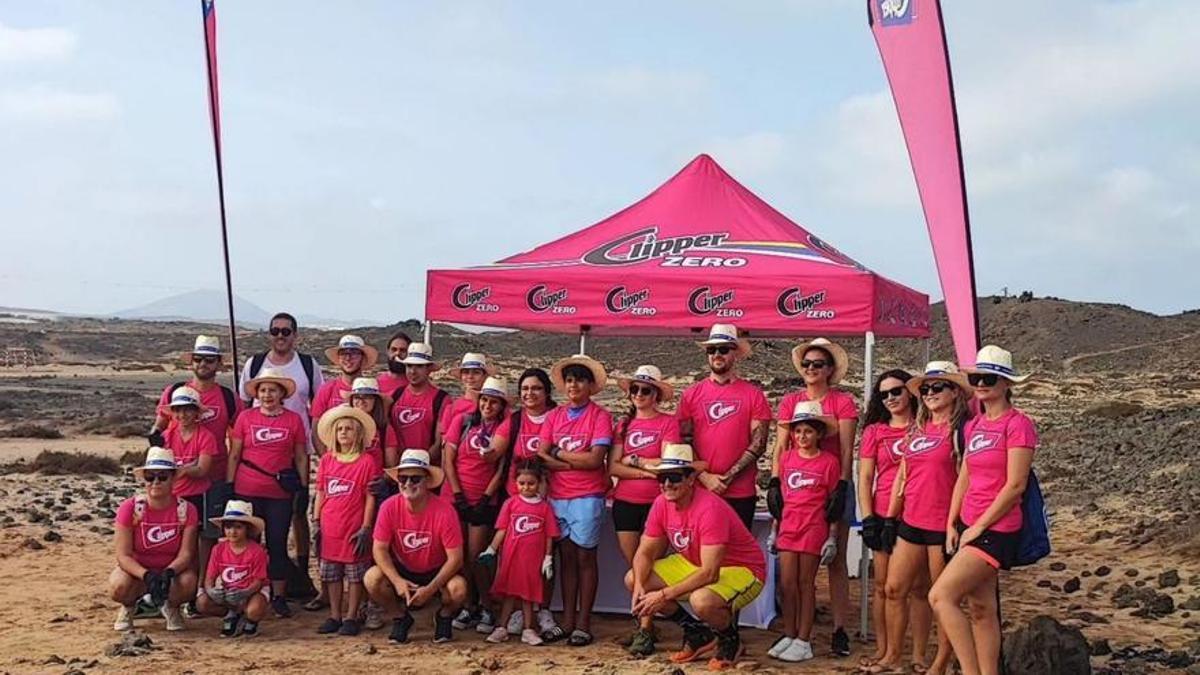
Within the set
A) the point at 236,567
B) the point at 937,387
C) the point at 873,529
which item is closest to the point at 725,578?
the point at 873,529

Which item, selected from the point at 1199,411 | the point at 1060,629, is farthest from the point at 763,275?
the point at 1199,411

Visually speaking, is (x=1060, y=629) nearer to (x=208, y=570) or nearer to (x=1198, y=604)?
(x=1198, y=604)

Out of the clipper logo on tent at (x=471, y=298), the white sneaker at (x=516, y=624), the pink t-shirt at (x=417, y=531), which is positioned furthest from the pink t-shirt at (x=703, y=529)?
the clipper logo on tent at (x=471, y=298)

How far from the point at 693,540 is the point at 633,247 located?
311 cm

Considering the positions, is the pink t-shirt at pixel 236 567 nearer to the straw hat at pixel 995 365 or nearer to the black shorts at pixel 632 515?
the black shorts at pixel 632 515

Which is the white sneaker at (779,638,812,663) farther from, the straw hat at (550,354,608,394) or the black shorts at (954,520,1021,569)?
the straw hat at (550,354,608,394)

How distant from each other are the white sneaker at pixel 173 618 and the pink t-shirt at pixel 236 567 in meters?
0.36

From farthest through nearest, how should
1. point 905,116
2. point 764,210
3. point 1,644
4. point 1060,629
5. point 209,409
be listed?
1. point 764,210
2. point 209,409
3. point 1,644
4. point 905,116
5. point 1060,629

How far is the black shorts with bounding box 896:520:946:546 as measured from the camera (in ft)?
22.0

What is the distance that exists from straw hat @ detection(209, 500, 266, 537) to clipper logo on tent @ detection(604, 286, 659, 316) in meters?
3.12

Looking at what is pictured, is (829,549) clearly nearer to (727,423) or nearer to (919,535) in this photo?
(919,535)

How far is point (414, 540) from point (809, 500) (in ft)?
8.96

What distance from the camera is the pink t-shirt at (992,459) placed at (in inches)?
227

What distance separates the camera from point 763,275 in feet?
28.3
